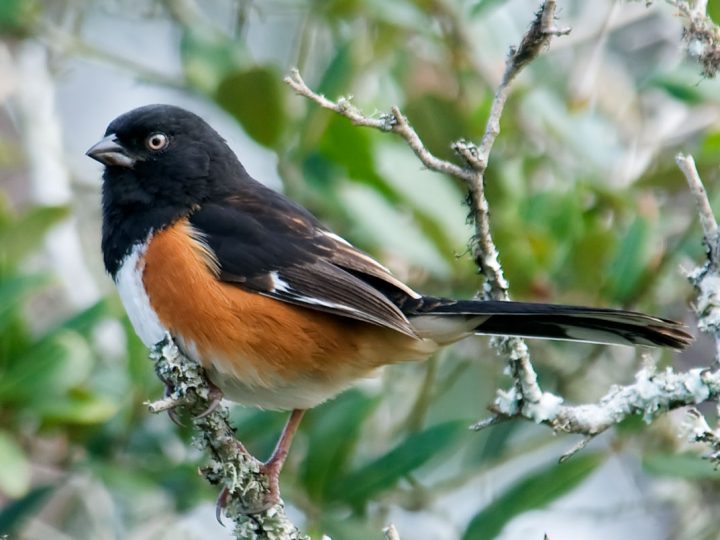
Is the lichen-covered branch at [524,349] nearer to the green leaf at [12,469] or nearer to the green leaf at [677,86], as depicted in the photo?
the green leaf at [677,86]

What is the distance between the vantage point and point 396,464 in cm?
345

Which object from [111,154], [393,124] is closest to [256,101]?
[111,154]

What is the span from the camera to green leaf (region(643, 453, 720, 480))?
3.48 meters

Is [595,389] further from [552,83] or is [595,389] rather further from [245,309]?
[245,309]

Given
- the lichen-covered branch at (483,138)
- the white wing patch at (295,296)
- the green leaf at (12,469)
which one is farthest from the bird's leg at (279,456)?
the lichen-covered branch at (483,138)

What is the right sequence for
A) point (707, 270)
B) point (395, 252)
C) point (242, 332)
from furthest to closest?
point (395, 252), point (242, 332), point (707, 270)

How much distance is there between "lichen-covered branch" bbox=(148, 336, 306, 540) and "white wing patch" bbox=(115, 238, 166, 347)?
22cm

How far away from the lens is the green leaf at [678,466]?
11.4ft

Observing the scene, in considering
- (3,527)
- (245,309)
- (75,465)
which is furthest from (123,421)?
(245,309)

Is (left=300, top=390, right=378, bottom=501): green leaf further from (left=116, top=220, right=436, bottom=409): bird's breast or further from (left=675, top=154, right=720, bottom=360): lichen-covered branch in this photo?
(left=675, top=154, right=720, bottom=360): lichen-covered branch

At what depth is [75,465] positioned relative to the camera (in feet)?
12.3

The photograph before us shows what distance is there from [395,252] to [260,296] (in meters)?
0.86

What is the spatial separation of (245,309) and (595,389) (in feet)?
5.74

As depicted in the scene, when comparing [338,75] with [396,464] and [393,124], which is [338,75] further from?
[393,124]
